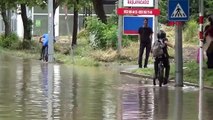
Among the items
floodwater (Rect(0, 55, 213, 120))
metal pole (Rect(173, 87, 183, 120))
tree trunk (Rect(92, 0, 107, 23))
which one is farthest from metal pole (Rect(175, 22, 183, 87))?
tree trunk (Rect(92, 0, 107, 23))

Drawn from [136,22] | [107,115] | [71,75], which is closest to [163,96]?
[107,115]

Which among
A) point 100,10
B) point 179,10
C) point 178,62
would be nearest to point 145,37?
point 178,62

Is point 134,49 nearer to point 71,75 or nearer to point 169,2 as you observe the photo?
point 71,75

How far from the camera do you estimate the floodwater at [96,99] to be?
38.7ft

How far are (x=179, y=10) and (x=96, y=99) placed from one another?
420 centimetres

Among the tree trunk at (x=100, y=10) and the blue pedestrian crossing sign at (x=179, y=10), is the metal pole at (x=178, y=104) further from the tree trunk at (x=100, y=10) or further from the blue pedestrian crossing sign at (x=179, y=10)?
the tree trunk at (x=100, y=10)

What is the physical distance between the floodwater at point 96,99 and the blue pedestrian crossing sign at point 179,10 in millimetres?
2000

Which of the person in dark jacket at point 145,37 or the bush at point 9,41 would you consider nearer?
the person in dark jacket at point 145,37

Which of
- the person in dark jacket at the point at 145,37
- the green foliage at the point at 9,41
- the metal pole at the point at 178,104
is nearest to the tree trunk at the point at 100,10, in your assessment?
the person in dark jacket at the point at 145,37

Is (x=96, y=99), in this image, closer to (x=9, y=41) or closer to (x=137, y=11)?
(x=137, y=11)

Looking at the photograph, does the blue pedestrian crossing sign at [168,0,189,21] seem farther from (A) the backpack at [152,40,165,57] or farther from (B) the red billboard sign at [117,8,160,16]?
(B) the red billboard sign at [117,8,160,16]

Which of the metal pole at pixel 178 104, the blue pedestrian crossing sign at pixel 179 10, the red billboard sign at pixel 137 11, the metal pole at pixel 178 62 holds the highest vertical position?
the red billboard sign at pixel 137 11

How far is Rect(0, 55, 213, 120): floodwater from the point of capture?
1179cm

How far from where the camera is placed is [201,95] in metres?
15.4
